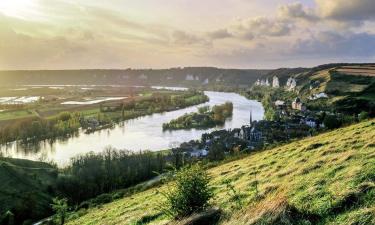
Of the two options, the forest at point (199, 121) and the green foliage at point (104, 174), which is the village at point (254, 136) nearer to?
the green foliage at point (104, 174)

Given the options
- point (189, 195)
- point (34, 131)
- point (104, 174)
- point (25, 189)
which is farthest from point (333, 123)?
point (34, 131)

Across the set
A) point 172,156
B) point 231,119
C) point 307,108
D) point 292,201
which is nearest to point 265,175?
point 292,201

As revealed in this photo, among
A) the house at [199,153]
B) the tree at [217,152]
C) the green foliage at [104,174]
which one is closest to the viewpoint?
the green foliage at [104,174]

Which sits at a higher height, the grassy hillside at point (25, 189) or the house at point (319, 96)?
the house at point (319, 96)

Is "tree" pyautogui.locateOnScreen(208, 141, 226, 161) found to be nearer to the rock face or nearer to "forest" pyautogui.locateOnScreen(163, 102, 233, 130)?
"forest" pyautogui.locateOnScreen(163, 102, 233, 130)

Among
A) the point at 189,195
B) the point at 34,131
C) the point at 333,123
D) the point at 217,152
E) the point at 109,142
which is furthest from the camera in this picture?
the point at 34,131

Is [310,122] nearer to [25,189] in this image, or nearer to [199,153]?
[199,153]

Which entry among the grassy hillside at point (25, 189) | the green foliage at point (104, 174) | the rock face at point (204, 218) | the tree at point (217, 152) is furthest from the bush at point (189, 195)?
the tree at point (217, 152)
